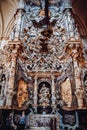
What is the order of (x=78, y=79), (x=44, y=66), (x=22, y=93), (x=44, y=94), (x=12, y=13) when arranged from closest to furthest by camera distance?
(x=78, y=79)
(x=22, y=93)
(x=44, y=94)
(x=44, y=66)
(x=12, y=13)

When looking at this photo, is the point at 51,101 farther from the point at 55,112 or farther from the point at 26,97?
the point at 26,97

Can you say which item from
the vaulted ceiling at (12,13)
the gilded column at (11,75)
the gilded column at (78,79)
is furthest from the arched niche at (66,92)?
the vaulted ceiling at (12,13)

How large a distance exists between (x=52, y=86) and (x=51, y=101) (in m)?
1.07

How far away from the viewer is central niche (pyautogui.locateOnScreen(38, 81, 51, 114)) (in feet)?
34.3

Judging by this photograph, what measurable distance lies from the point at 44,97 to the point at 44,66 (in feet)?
7.71

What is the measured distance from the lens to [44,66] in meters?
12.0

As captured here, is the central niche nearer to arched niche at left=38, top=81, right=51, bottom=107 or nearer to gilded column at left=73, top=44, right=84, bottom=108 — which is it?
arched niche at left=38, top=81, right=51, bottom=107

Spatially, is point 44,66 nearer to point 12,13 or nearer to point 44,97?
point 44,97

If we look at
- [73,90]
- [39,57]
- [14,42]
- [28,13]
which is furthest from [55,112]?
[28,13]

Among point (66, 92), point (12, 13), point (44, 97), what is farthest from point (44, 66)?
point (12, 13)

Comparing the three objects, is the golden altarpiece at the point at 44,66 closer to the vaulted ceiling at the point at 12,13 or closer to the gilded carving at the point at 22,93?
the gilded carving at the point at 22,93

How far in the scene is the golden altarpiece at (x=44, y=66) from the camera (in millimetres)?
10211

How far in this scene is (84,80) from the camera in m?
11.4

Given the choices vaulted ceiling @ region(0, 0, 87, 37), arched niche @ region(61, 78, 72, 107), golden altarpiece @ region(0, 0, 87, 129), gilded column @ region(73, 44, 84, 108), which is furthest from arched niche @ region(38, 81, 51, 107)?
vaulted ceiling @ region(0, 0, 87, 37)
